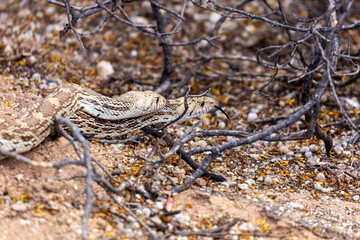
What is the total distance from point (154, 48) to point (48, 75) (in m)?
2.18

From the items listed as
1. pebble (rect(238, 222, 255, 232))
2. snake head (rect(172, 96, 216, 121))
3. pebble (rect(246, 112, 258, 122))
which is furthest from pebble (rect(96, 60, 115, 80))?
pebble (rect(238, 222, 255, 232))

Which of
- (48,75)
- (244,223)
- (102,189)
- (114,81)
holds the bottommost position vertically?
(102,189)

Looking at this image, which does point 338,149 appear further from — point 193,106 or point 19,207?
point 19,207

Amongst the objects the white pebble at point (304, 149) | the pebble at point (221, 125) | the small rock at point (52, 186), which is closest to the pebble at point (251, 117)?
the pebble at point (221, 125)

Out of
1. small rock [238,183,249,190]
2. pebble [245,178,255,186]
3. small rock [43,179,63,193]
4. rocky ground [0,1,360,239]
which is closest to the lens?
rocky ground [0,1,360,239]

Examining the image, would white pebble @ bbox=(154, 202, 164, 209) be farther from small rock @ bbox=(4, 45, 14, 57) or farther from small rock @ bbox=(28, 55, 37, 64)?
small rock @ bbox=(4, 45, 14, 57)

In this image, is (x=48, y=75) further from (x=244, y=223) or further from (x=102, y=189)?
(x=244, y=223)

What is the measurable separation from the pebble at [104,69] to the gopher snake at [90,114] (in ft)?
6.42

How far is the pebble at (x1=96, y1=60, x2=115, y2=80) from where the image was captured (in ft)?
20.9

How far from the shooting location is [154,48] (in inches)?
291

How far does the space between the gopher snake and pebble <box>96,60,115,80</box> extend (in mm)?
1955

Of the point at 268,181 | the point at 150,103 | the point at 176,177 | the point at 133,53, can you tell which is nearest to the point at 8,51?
the point at 133,53

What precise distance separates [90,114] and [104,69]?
92.2 inches

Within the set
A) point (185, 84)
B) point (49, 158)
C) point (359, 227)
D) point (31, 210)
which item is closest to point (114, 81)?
point (185, 84)
